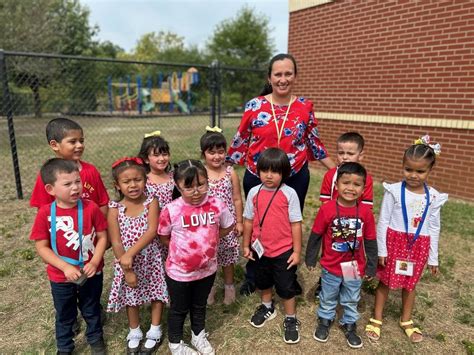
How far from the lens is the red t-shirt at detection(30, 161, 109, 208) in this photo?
232 cm

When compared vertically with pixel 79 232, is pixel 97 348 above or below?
below

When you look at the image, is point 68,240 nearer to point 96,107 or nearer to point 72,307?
point 72,307

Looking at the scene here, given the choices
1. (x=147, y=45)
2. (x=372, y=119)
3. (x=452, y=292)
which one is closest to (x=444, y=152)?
(x=372, y=119)

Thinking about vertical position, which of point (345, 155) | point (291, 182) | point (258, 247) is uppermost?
point (345, 155)

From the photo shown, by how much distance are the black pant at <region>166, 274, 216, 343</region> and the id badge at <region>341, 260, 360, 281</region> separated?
0.94 m

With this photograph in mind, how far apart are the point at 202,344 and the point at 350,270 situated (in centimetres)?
118

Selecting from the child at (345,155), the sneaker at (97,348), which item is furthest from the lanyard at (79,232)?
the child at (345,155)

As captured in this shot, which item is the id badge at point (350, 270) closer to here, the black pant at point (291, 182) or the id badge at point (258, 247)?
the id badge at point (258, 247)

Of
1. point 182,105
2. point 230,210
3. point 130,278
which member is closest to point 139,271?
point 130,278

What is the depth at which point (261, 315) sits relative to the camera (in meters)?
2.83

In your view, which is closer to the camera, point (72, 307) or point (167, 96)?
point (72, 307)

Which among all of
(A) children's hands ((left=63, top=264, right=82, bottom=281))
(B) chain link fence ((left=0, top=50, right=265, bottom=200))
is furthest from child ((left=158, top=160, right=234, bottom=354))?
(B) chain link fence ((left=0, top=50, right=265, bottom=200))

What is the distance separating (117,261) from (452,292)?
307cm

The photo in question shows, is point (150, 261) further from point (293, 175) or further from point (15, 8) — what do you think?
point (15, 8)
